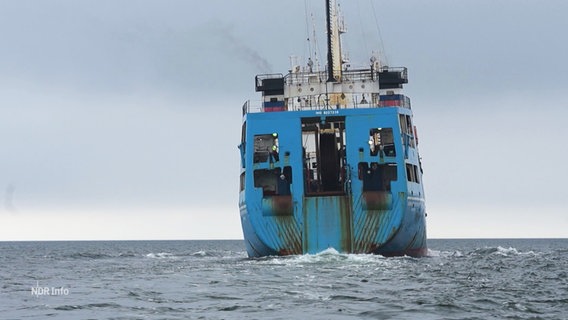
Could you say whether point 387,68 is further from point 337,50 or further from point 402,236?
point 402,236

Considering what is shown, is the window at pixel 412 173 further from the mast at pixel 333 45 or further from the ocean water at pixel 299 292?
the mast at pixel 333 45

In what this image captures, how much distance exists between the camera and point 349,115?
159 feet

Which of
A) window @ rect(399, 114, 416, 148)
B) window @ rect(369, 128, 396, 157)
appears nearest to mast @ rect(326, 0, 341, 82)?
window @ rect(399, 114, 416, 148)

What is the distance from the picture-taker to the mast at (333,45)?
54906mm

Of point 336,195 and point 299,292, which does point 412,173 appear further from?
point 299,292

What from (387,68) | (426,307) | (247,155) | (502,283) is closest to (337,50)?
(387,68)

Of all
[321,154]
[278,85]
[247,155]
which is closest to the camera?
[247,155]

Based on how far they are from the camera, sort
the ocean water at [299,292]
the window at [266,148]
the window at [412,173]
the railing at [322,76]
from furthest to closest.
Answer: the railing at [322,76] → the window at [412,173] → the window at [266,148] → the ocean water at [299,292]

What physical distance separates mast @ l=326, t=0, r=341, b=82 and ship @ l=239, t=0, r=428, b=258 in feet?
0.41

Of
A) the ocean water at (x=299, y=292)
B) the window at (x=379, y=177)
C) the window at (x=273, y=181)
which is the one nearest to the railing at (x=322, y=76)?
the window at (x=379, y=177)

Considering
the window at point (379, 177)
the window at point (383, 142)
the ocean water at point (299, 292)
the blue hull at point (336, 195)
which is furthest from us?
the window at point (379, 177)

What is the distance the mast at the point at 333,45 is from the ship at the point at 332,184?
13 cm

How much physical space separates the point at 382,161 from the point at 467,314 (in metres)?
23.6

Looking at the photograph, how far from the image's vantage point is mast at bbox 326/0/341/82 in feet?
180
